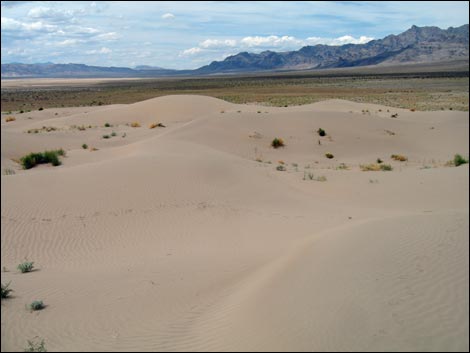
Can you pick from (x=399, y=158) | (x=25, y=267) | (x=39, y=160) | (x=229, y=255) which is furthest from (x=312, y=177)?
(x=25, y=267)

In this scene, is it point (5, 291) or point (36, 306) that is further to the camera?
point (5, 291)

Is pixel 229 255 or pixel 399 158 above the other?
Answer: pixel 229 255

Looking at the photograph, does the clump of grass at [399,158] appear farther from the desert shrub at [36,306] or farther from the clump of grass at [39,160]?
the desert shrub at [36,306]

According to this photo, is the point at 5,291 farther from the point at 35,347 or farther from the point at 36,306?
the point at 35,347

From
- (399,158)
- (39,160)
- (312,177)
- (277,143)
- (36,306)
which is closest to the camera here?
(36,306)

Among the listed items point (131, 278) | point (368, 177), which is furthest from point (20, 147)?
point (131, 278)

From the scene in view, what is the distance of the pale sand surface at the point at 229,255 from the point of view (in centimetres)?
691

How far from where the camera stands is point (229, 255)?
10961mm

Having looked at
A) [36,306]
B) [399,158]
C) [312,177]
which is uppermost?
→ [36,306]

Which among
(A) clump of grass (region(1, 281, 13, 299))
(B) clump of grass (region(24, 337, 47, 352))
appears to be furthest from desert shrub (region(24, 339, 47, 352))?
(A) clump of grass (region(1, 281, 13, 299))

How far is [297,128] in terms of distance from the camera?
32875 mm

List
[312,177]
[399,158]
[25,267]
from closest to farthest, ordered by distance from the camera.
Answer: [25,267], [312,177], [399,158]

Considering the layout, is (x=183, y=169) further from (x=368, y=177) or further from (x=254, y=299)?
(x=254, y=299)

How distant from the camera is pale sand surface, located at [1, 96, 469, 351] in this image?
6906 millimetres
